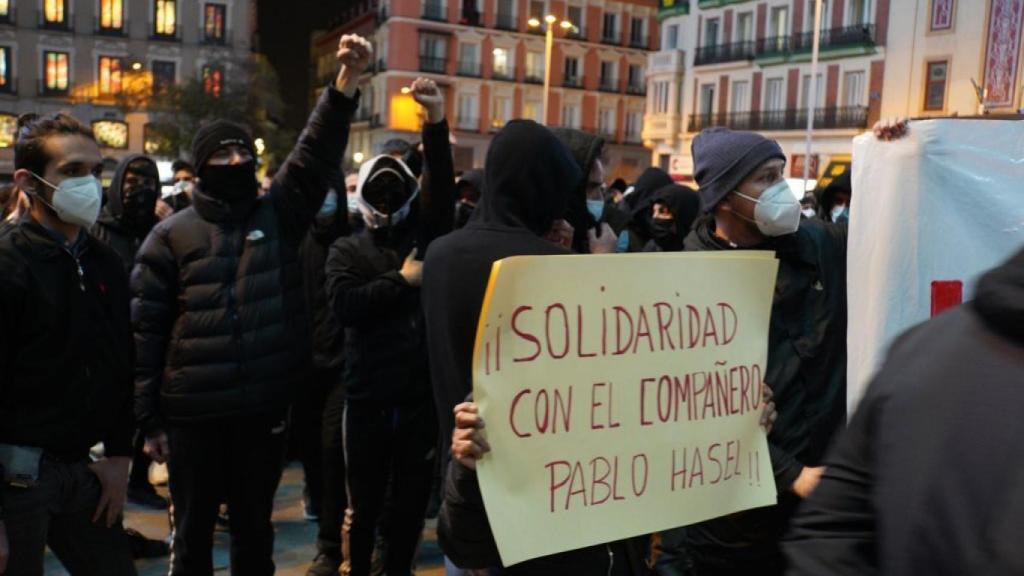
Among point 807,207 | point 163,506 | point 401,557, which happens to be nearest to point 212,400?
point 401,557

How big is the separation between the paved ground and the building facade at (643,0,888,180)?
27632 mm

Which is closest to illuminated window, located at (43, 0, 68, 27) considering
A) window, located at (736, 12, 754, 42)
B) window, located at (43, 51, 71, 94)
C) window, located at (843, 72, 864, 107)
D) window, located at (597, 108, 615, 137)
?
window, located at (43, 51, 71, 94)

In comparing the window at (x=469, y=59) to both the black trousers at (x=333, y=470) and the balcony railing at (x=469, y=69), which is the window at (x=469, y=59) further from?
the black trousers at (x=333, y=470)

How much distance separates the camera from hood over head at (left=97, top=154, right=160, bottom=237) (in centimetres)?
599

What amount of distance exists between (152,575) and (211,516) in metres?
1.41

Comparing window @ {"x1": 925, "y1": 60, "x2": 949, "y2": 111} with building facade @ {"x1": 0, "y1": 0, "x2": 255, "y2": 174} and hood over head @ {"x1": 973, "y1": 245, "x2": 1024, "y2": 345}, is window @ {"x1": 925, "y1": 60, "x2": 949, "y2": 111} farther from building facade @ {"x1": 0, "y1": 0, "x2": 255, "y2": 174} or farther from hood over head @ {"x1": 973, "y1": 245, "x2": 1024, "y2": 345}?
building facade @ {"x1": 0, "y1": 0, "x2": 255, "y2": 174}

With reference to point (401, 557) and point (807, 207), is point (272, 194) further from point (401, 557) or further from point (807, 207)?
point (807, 207)

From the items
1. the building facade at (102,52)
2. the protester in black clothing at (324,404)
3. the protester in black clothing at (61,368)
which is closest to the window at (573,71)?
the building facade at (102,52)

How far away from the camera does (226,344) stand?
12.4ft

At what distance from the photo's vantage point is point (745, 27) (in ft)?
134

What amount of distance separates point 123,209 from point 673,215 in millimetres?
3538

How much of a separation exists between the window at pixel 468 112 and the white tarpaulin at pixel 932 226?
55.4 metres

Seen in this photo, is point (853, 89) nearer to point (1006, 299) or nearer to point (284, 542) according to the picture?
point (284, 542)

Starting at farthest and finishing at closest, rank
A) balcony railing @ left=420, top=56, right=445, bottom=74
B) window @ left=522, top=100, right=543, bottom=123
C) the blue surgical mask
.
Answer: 1. window @ left=522, top=100, right=543, bottom=123
2. balcony railing @ left=420, top=56, right=445, bottom=74
3. the blue surgical mask
